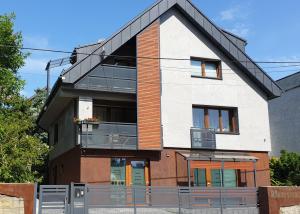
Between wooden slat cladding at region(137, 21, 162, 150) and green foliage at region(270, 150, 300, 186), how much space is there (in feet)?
27.9

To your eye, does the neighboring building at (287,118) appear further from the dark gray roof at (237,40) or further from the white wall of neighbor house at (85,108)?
the white wall of neighbor house at (85,108)

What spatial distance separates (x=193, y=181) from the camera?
76.8 ft

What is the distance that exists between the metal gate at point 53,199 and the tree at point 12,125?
12.7ft

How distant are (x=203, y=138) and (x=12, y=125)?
30.7 ft

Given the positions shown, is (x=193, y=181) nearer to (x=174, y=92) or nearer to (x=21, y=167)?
(x=174, y=92)

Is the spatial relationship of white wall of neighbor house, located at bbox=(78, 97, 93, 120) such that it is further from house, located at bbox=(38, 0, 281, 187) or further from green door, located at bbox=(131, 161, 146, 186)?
green door, located at bbox=(131, 161, 146, 186)

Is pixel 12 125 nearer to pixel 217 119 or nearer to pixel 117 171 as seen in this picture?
pixel 117 171

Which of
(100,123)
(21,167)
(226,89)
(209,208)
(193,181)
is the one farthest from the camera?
(226,89)

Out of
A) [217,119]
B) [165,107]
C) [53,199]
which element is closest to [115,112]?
[165,107]

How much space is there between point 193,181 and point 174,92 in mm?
4495

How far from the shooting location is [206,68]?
25734 mm

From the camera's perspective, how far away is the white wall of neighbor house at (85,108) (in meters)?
21.9

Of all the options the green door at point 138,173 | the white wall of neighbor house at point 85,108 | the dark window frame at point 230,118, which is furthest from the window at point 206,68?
the white wall of neighbor house at point 85,108

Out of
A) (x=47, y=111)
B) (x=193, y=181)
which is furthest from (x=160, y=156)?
(x=47, y=111)
